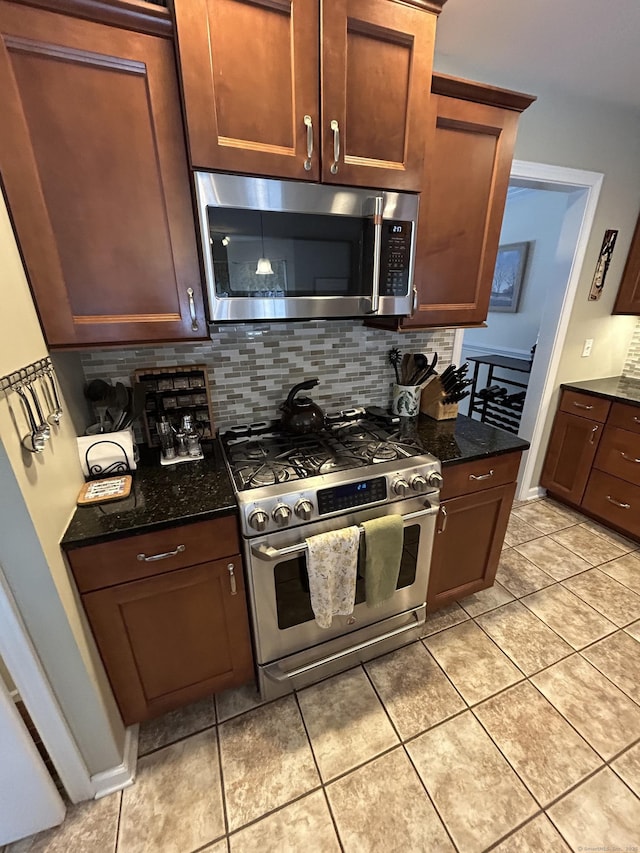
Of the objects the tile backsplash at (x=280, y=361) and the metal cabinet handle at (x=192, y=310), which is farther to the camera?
the tile backsplash at (x=280, y=361)

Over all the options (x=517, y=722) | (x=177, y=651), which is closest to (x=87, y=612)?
(x=177, y=651)

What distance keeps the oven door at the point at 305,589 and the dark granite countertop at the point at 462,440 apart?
236 millimetres

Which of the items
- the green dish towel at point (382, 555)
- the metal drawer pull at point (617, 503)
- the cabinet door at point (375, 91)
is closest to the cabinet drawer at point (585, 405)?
the metal drawer pull at point (617, 503)

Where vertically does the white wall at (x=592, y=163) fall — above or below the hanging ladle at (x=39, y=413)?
above

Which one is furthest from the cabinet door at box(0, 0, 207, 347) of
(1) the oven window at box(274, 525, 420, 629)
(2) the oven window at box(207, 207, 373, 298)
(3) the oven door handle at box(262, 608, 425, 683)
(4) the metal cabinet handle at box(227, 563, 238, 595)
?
(3) the oven door handle at box(262, 608, 425, 683)

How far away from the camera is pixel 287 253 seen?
46.1 inches

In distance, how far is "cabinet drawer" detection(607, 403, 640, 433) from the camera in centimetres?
214

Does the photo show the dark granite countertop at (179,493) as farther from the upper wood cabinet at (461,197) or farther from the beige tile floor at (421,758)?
the beige tile floor at (421,758)

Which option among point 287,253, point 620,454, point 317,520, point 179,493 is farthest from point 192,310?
point 620,454

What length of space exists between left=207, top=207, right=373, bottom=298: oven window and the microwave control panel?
69 mm

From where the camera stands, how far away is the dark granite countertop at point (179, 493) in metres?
1.06

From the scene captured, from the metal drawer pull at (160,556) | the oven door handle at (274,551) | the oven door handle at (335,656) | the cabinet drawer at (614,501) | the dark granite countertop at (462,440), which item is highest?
the dark granite countertop at (462,440)

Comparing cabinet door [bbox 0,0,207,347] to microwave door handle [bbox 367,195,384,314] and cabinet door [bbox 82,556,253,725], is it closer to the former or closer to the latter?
microwave door handle [bbox 367,195,384,314]

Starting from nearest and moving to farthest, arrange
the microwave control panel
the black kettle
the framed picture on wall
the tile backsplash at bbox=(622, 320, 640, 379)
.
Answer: the microwave control panel, the black kettle, the tile backsplash at bbox=(622, 320, 640, 379), the framed picture on wall
